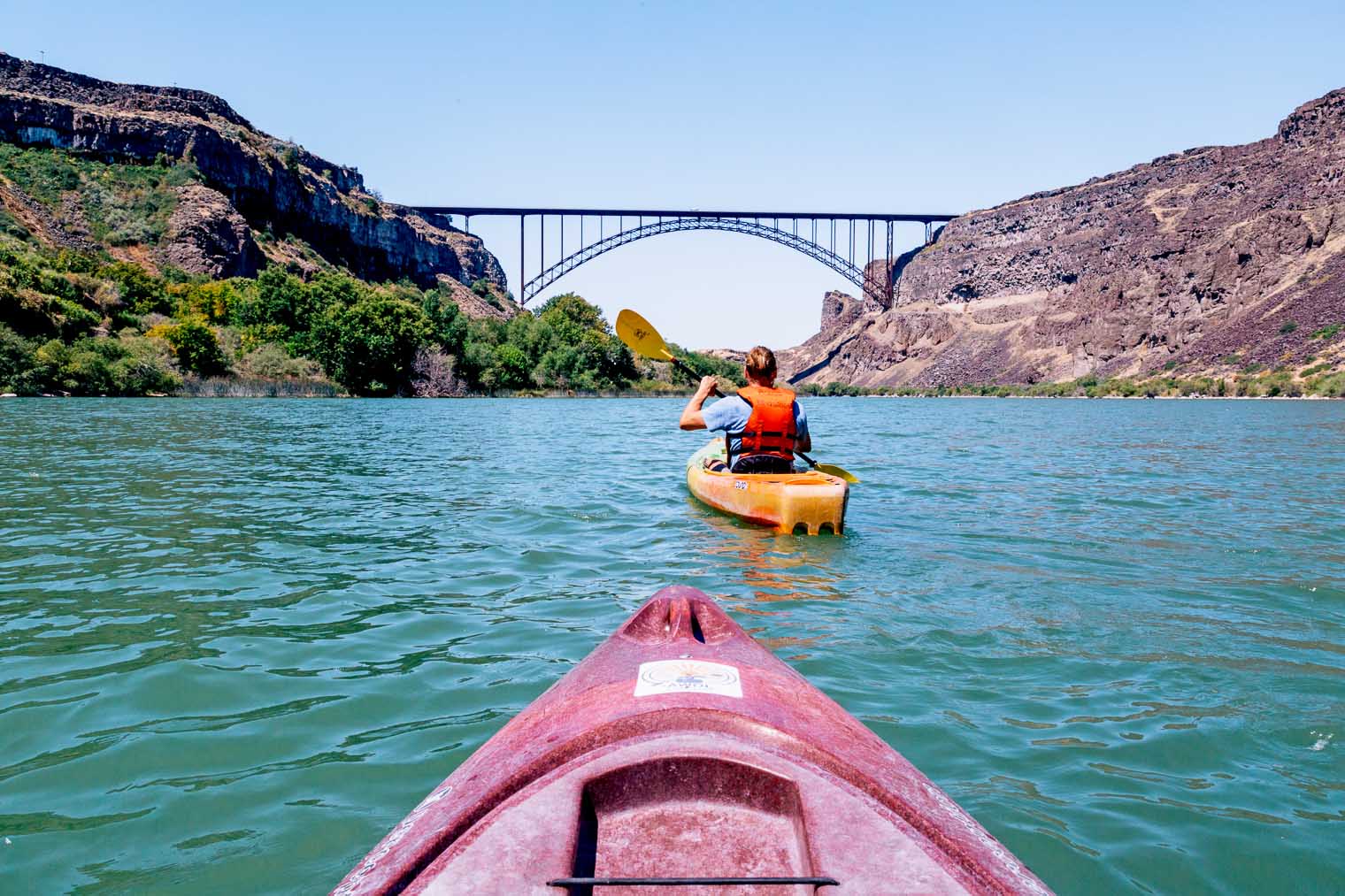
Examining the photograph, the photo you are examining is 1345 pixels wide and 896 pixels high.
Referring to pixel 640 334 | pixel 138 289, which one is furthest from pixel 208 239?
pixel 640 334

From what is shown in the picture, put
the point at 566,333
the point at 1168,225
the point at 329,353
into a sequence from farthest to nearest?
the point at 1168,225, the point at 566,333, the point at 329,353

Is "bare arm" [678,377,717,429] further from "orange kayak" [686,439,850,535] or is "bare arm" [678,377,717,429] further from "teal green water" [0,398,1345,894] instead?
"teal green water" [0,398,1345,894]

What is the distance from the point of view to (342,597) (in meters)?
5.08

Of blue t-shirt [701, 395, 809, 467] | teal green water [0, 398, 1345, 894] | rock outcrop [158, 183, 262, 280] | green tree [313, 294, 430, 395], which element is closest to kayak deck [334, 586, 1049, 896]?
teal green water [0, 398, 1345, 894]

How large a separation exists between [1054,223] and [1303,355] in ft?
187

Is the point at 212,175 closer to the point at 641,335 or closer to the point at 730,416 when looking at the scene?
the point at 641,335

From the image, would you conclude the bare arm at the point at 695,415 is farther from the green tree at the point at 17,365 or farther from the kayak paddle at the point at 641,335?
the green tree at the point at 17,365

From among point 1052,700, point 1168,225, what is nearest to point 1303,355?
point 1168,225

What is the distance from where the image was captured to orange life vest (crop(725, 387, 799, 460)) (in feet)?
24.0

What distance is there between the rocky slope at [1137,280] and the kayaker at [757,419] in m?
69.1

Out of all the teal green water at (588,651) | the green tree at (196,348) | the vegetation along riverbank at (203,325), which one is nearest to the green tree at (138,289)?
the vegetation along riverbank at (203,325)

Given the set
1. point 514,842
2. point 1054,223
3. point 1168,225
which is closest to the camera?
Result: point 514,842

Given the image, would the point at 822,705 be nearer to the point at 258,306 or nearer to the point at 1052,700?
the point at 1052,700

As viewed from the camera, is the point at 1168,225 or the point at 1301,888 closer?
the point at 1301,888
